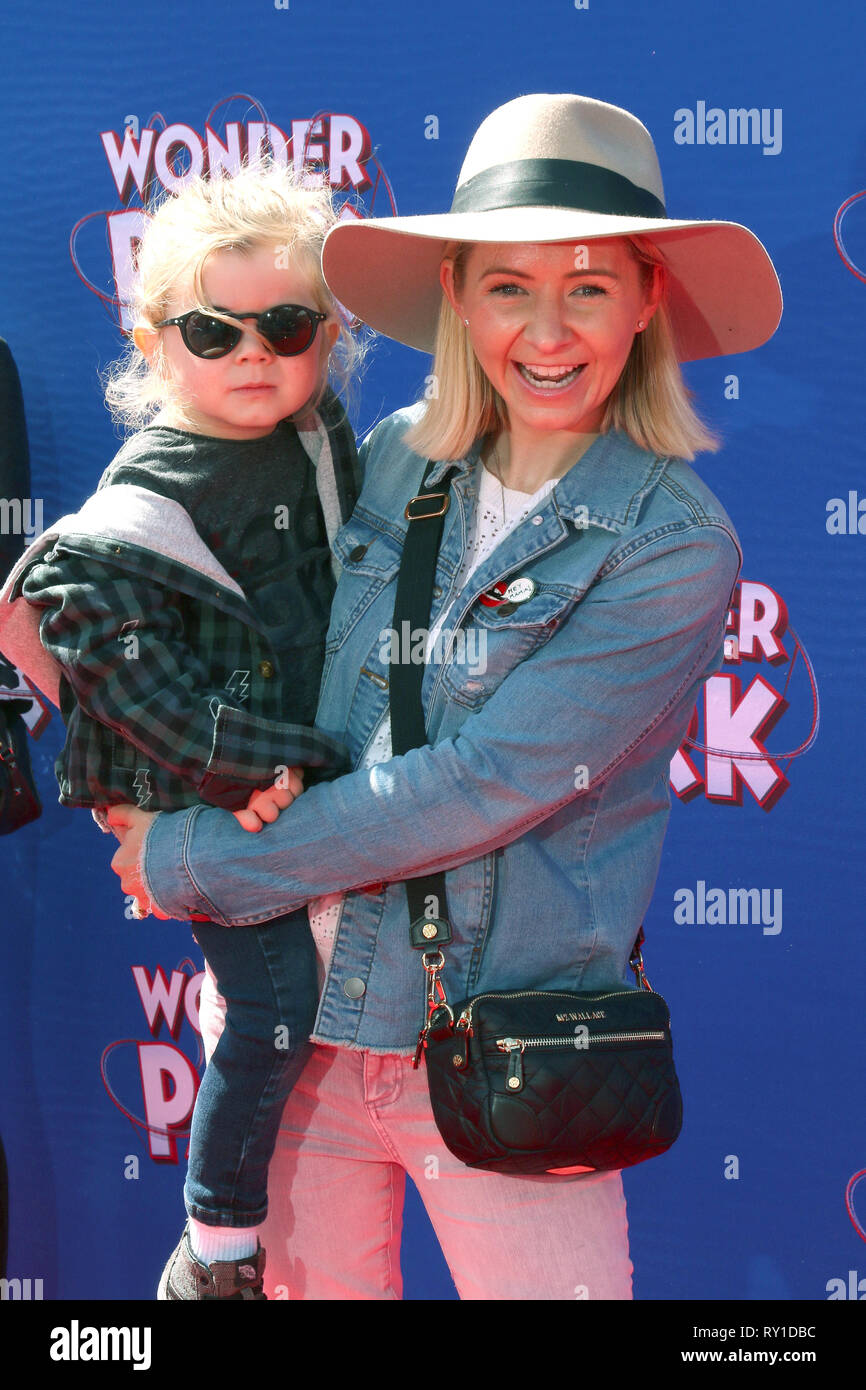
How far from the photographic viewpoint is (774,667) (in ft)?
8.89

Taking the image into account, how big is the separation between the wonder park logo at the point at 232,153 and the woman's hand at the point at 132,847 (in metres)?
1.34

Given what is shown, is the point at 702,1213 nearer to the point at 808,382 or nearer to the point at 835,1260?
the point at 835,1260

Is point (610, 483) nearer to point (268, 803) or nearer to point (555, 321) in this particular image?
point (555, 321)

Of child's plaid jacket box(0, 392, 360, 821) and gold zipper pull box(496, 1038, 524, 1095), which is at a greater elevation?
child's plaid jacket box(0, 392, 360, 821)

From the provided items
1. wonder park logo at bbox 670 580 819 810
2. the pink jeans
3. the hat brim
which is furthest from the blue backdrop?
the pink jeans

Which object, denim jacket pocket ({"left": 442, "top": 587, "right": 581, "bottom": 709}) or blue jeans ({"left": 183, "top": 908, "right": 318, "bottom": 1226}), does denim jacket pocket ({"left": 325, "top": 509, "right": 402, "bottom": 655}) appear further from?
blue jeans ({"left": 183, "top": 908, "right": 318, "bottom": 1226})

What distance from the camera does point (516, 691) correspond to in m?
1.62

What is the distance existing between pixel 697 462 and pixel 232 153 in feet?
3.74

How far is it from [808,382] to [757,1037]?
137cm

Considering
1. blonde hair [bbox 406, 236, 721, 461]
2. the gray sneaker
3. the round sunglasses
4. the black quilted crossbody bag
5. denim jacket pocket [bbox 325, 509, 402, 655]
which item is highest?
the round sunglasses

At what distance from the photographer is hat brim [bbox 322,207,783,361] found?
5.42 feet

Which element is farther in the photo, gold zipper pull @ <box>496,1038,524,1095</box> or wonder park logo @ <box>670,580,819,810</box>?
wonder park logo @ <box>670,580,819,810</box>

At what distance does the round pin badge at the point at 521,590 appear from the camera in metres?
1.69
